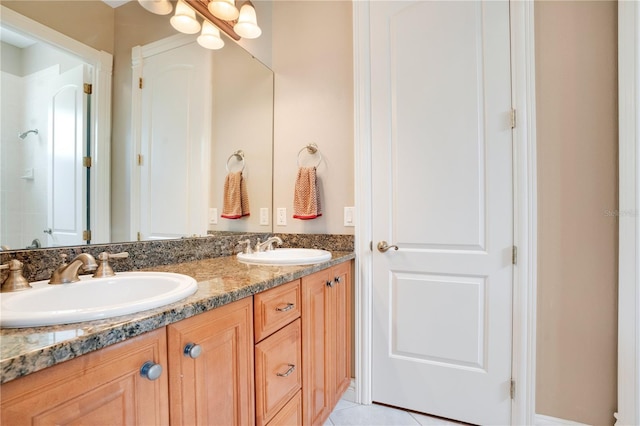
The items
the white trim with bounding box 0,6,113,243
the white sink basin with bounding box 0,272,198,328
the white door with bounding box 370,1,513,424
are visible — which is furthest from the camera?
the white door with bounding box 370,1,513,424

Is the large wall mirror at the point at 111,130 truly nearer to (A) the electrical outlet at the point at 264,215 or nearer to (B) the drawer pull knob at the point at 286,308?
(A) the electrical outlet at the point at 264,215

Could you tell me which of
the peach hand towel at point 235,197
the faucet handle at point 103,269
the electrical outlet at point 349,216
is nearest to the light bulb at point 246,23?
the peach hand towel at point 235,197

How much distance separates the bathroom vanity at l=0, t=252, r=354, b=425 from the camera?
461 millimetres

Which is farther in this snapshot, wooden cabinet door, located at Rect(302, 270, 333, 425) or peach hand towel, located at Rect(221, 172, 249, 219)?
peach hand towel, located at Rect(221, 172, 249, 219)

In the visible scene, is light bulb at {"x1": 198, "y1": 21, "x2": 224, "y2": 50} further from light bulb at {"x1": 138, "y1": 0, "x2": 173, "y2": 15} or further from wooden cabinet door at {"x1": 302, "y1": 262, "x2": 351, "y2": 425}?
wooden cabinet door at {"x1": 302, "y1": 262, "x2": 351, "y2": 425}

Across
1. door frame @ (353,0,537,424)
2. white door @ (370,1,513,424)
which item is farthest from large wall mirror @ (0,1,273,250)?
door frame @ (353,0,537,424)

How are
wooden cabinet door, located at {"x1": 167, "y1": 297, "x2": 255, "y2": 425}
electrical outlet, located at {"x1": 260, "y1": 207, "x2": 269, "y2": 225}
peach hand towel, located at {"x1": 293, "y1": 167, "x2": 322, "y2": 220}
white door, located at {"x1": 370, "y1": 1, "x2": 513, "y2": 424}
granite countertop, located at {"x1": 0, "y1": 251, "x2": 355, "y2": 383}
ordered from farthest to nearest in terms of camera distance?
electrical outlet, located at {"x1": 260, "y1": 207, "x2": 269, "y2": 225} → peach hand towel, located at {"x1": 293, "y1": 167, "x2": 322, "y2": 220} → white door, located at {"x1": 370, "y1": 1, "x2": 513, "y2": 424} → wooden cabinet door, located at {"x1": 167, "y1": 297, "x2": 255, "y2": 425} → granite countertop, located at {"x1": 0, "y1": 251, "x2": 355, "y2": 383}

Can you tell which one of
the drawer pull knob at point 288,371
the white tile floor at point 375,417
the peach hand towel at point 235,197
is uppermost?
the peach hand towel at point 235,197

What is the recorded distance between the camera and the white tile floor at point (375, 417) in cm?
152

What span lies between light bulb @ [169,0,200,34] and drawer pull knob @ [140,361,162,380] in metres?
1.41

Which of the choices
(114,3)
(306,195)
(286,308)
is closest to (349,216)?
(306,195)

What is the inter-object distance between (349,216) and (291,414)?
102cm

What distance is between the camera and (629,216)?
4.14 ft

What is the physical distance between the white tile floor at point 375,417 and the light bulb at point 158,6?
6.84 ft
